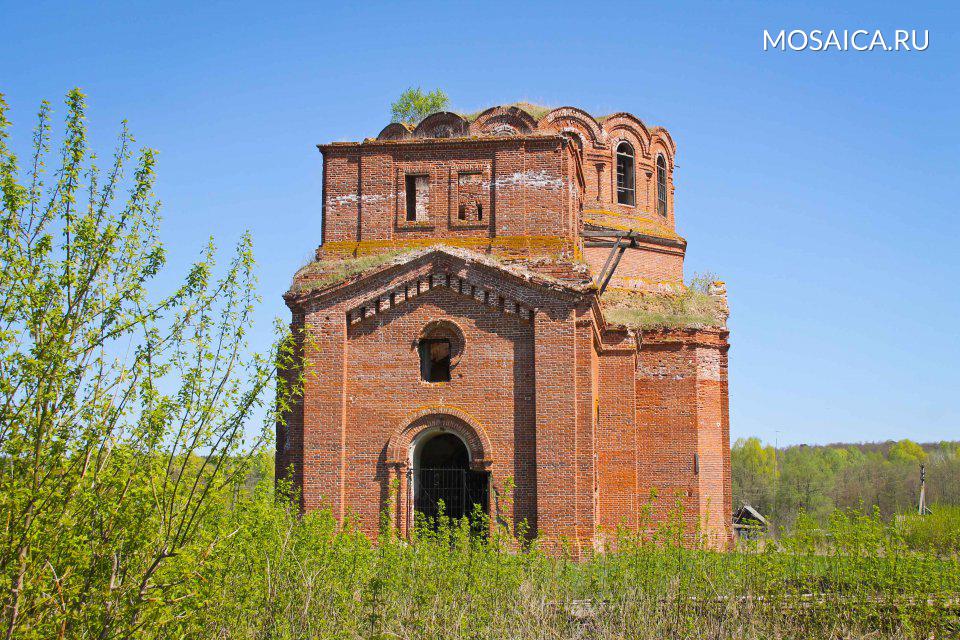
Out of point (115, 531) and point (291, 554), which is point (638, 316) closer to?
point (291, 554)

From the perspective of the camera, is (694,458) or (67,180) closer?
(67,180)

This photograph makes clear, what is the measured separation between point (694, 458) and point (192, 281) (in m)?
15.0

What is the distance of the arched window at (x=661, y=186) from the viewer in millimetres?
26734

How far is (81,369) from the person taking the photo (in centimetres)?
754

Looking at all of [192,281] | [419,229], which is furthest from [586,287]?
[192,281]

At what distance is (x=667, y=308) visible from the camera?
904 inches

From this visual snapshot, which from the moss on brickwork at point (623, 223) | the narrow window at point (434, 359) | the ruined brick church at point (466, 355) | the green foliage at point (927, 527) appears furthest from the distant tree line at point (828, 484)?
the narrow window at point (434, 359)

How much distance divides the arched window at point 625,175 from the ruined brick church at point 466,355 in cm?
543

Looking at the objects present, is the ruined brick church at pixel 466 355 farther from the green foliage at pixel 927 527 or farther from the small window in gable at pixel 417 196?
the green foliage at pixel 927 527

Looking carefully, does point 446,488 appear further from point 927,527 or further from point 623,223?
point 927,527

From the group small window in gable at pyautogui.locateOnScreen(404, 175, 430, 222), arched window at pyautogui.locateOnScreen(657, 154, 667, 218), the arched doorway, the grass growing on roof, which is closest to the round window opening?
the arched doorway

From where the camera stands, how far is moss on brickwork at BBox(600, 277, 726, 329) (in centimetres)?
2183

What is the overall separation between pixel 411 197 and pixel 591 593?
9.05m

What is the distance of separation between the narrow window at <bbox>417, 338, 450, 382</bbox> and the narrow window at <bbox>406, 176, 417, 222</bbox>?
8.25 feet
